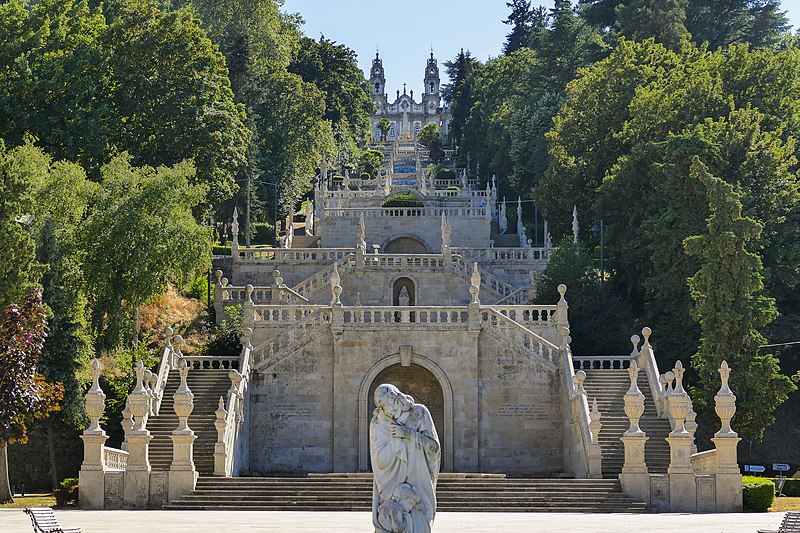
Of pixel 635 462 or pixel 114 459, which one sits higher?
pixel 114 459

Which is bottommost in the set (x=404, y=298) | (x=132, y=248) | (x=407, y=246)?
(x=404, y=298)

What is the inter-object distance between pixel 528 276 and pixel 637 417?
19.9 metres

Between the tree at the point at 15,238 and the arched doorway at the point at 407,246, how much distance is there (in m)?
22.1

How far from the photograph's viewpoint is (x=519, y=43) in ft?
386

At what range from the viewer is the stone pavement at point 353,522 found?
27.8m

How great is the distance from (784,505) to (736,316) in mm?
8402

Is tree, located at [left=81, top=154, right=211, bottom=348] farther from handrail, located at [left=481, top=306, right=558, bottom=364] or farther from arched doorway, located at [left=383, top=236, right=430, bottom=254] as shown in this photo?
arched doorway, located at [left=383, top=236, right=430, bottom=254]

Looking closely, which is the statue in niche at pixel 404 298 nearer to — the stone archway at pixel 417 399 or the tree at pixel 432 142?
the stone archway at pixel 417 399

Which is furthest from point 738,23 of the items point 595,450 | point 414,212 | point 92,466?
point 92,466

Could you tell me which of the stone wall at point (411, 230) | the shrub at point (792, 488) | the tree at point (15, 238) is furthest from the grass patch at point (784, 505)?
the stone wall at point (411, 230)

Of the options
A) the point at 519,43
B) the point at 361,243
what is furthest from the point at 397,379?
the point at 519,43

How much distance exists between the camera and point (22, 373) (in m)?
34.2

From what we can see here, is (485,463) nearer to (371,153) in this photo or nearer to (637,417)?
(637,417)

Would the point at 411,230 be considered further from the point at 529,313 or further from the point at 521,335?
the point at 521,335
